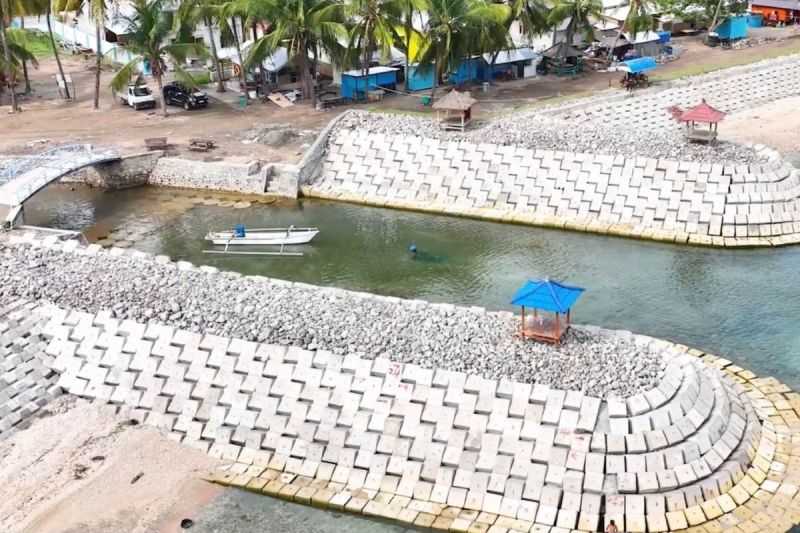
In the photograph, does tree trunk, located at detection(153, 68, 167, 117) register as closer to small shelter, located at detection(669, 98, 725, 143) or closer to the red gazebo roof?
small shelter, located at detection(669, 98, 725, 143)

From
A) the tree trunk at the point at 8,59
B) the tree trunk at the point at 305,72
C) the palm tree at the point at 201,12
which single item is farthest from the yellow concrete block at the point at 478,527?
the tree trunk at the point at 8,59

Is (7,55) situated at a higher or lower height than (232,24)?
lower

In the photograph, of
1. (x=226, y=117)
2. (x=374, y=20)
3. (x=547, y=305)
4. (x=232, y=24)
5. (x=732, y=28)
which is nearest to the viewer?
(x=547, y=305)

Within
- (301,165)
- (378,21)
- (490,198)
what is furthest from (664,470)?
(378,21)

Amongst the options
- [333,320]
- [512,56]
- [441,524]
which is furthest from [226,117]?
[441,524]

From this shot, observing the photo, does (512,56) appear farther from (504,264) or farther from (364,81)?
(504,264)

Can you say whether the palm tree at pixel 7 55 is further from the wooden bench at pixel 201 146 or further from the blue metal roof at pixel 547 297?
the blue metal roof at pixel 547 297

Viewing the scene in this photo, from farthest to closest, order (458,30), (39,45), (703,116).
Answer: (39,45) → (458,30) → (703,116)

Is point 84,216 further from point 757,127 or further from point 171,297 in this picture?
point 757,127
